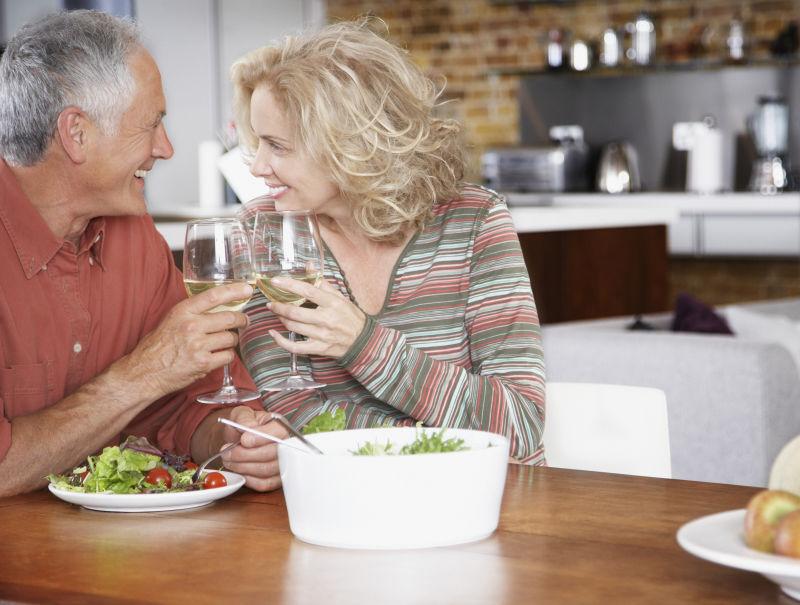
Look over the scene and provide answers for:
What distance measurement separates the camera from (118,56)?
1.69 metres

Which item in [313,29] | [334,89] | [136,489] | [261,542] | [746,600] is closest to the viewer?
[746,600]

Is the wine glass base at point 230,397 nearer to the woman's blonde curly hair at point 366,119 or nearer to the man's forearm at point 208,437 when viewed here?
the man's forearm at point 208,437

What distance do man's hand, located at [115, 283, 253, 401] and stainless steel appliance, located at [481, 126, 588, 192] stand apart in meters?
5.44

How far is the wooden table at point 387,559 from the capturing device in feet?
3.25

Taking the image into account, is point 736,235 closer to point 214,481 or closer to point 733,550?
point 214,481

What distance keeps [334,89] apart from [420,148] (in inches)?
6.6

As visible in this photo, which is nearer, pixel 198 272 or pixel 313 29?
pixel 198 272

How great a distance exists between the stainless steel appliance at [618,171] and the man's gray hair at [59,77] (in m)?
5.31

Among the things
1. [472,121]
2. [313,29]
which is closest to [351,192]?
[313,29]

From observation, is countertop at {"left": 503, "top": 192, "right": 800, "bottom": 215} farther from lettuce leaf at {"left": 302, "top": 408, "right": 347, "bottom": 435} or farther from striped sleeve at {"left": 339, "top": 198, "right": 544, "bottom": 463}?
lettuce leaf at {"left": 302, "top": 408, "right": 347, "bottom": 435}

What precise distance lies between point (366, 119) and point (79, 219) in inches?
18.4

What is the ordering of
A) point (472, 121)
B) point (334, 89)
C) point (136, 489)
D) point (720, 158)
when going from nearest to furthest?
point (136, 489) → point (334, 89) → point (720, 158) → point (472, 121)

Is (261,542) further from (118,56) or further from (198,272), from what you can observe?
(118,56)

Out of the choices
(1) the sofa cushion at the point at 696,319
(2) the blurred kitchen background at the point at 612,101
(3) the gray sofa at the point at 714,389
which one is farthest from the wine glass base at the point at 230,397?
(2) the blurred kitchen background at the point at 612,101
